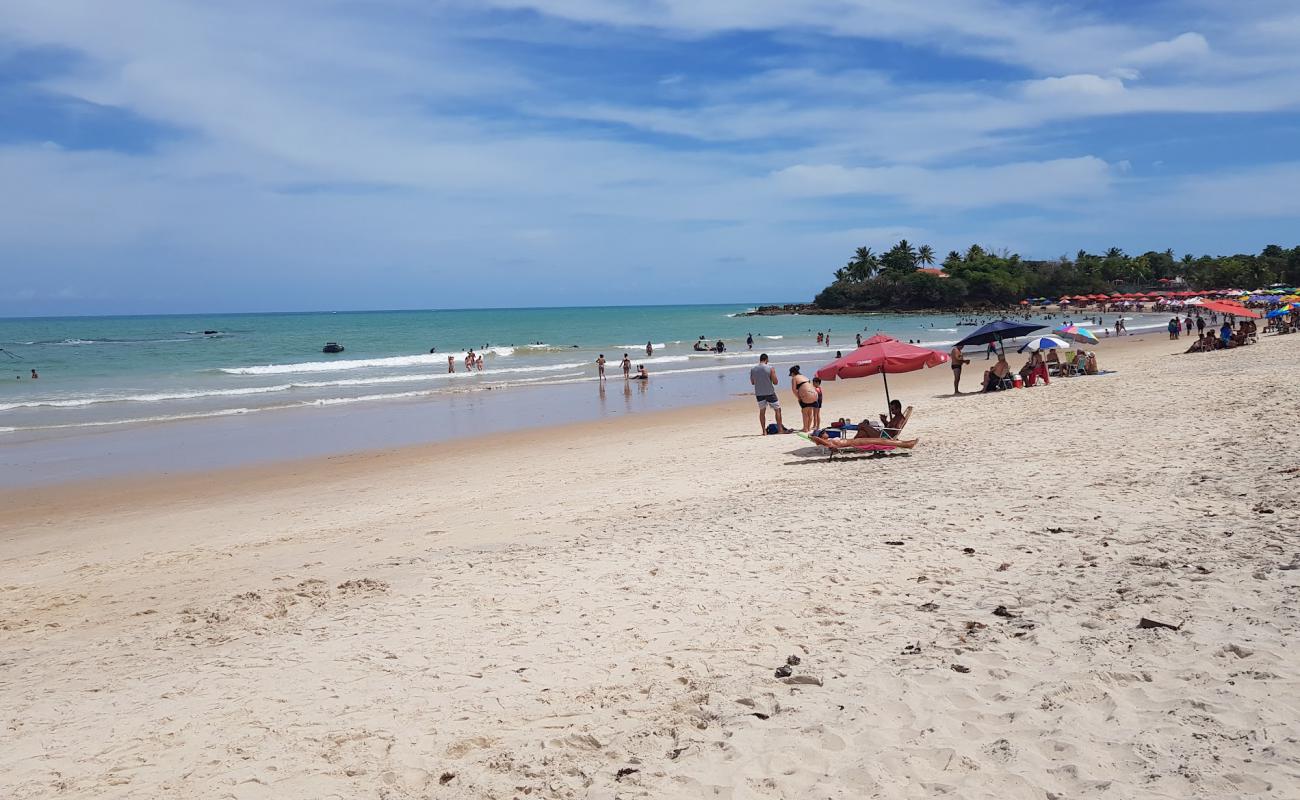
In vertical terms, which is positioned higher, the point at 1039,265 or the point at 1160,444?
the point at 1039,265

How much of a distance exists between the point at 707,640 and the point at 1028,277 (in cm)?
11993

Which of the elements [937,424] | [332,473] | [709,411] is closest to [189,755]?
[332,473]

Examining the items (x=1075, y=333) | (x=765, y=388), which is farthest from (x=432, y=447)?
(x=1075, y=333)

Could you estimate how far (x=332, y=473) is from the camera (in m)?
15.4

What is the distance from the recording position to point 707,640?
5.68 meters

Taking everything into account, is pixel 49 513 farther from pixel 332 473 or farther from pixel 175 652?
pixel 175 652

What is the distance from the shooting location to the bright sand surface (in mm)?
4105

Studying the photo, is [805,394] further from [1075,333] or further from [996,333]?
[1075,333]

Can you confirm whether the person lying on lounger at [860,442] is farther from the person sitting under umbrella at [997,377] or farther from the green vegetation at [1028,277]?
the green vegetation at [1028,277]

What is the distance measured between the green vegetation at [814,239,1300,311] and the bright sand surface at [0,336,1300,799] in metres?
105

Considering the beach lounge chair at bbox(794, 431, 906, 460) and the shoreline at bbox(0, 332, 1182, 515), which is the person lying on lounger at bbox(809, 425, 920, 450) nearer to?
the beach lounge chair at bbox(794, 431, 906, 460)

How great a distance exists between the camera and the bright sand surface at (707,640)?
4.11 meters

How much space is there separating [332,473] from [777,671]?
12195 mm

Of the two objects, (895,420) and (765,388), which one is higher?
(765,388)
